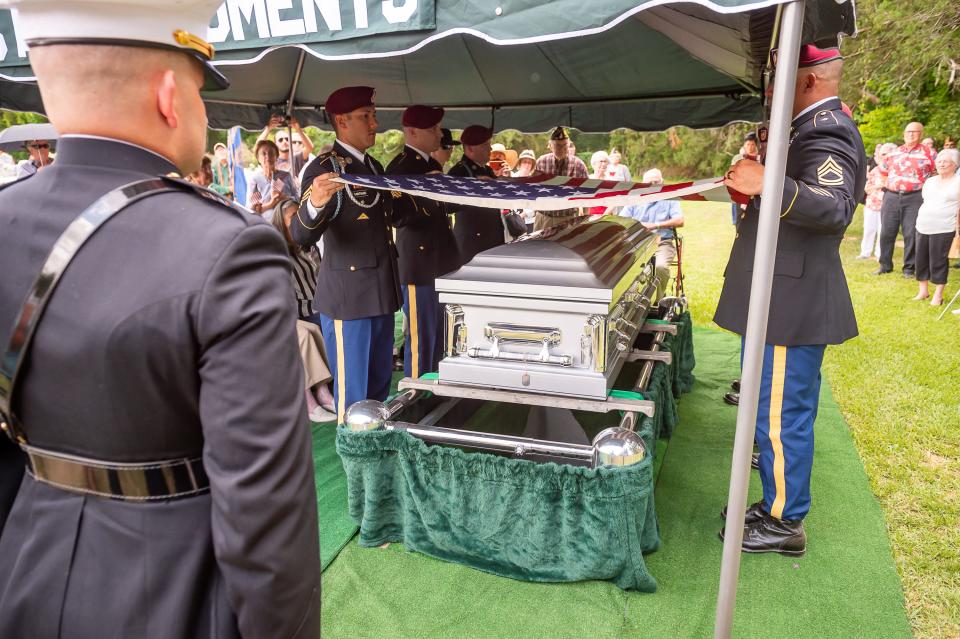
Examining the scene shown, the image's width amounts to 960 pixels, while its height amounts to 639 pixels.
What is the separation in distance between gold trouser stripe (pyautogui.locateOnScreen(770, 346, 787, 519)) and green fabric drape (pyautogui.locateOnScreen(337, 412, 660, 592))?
0.48m

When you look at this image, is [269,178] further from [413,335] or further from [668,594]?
[668,594]

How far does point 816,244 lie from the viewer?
2412 millimetres

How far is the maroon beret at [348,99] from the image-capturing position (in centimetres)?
331

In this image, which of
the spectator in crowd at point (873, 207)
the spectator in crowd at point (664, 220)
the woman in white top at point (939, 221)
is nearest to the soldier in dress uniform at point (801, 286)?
the spectator in crowd at point (664, 220)

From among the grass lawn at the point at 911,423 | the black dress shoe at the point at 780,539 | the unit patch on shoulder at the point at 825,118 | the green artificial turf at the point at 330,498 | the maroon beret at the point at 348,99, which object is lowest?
the grass lawn at the point at 911,423

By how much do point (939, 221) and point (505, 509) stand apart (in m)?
7.45

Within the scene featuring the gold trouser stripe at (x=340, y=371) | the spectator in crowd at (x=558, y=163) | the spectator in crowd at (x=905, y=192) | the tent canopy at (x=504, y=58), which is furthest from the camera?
the spectator in crowd at (x=905, y=192)

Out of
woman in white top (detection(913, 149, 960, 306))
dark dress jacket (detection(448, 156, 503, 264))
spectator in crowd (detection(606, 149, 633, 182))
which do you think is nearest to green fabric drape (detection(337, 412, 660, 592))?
dark dress jacket (detection(448, 156, 503, 264))

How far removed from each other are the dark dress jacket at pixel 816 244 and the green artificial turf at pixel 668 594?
3.06 ft

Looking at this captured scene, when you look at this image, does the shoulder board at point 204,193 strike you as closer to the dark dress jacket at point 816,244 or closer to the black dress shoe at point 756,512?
the dark dress jacket at point 816,244

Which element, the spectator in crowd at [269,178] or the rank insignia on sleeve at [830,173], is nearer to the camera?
the rank insignia on sleeve at [830,173]

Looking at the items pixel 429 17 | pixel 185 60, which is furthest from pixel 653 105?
pixel 185 60

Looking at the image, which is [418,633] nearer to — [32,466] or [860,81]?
[32,466]

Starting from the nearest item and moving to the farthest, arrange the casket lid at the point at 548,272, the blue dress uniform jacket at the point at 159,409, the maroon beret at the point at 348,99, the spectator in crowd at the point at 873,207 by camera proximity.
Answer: the blue dress uniform jacket at the point at 159,409 → the casket lid at the point at 548,272 → the maroon beret at the point at 348,99 → the spectator in crowd at the point at 873,207
